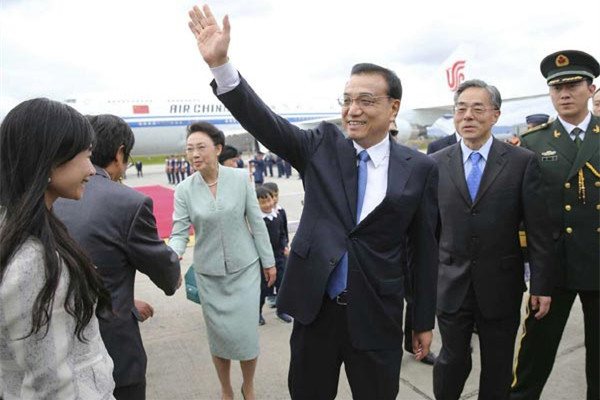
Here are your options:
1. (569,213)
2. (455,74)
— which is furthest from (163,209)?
(455,74)

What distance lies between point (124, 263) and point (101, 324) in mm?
251

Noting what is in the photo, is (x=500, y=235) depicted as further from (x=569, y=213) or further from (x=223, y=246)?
(x=223, y=246)

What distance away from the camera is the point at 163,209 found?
429 inches

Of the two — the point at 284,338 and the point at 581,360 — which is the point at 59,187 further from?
the point at 581,360

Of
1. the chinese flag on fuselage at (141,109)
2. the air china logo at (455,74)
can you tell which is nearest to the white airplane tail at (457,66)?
the air china logo at (455,74)

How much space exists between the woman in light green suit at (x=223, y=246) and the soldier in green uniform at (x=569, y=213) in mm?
1718

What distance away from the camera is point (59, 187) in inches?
47.9

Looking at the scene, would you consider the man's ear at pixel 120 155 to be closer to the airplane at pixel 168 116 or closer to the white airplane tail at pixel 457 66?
the airplane at pixel 168 116

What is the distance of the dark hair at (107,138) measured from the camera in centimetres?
191

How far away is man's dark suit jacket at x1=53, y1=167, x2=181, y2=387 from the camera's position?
1.69 meters

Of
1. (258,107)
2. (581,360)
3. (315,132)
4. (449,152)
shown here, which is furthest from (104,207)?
(581,360)

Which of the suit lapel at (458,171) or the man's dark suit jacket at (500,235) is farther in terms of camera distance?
the suit lapel at (458,171)

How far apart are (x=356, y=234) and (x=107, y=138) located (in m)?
1.15

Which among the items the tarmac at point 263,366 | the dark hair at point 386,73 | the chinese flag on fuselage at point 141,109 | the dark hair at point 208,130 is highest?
the chinese flag on fuselage at point 141,109
